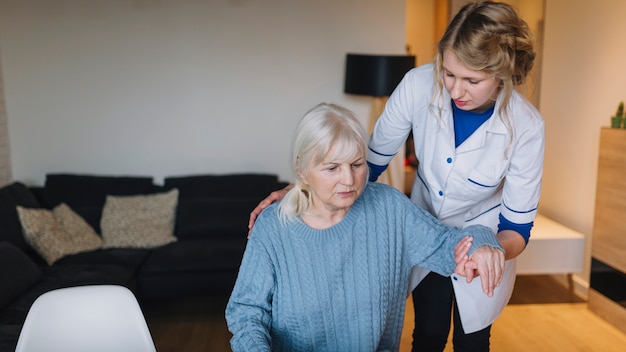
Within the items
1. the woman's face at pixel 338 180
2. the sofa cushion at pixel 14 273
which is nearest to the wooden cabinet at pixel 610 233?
the woman's face at pixel 338 180

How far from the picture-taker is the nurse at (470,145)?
1.37 metres

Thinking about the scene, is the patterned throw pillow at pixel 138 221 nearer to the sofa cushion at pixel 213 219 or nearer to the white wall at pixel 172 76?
the sofa cushion at pixel 213 219

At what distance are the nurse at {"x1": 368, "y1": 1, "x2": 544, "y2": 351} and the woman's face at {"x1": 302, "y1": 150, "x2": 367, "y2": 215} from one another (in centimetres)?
30

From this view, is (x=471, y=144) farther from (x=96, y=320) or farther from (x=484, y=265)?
(x=96, y=320)

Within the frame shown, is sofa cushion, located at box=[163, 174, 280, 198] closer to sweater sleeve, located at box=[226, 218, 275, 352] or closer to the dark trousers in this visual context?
the dark trousers

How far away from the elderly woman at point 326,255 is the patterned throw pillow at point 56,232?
2209 millimetres

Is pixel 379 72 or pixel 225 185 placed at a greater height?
pixel 379 72

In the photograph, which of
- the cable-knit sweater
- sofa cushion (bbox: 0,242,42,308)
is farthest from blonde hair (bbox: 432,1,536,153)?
sofa cushion (bbox: 0,242,42,308)

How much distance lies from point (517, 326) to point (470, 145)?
6.40 feet

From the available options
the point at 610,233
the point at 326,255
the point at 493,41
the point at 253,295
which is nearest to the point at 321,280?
the point at 326,255

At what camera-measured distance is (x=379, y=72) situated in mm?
3713

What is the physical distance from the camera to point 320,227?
150cm

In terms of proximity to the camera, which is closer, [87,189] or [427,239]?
[427,239]

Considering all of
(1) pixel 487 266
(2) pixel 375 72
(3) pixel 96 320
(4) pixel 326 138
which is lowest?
(3) pixel 96 320
